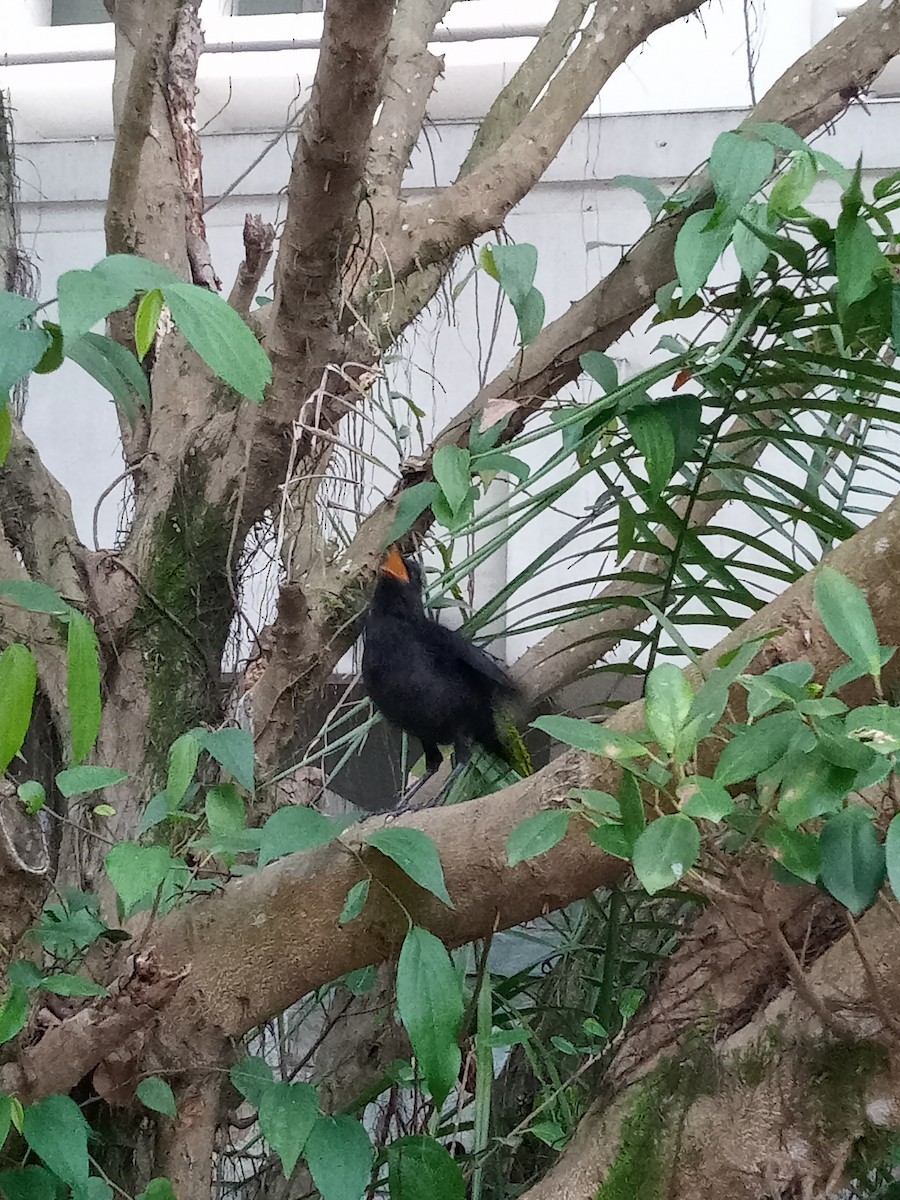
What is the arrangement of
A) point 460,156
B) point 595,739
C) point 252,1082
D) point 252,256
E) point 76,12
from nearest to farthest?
point 595,739
point 252,1082
point 252,256
point 460,156
point 76,12

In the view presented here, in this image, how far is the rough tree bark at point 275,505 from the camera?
63cm

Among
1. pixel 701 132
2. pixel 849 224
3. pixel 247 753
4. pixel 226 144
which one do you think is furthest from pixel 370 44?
pixel 226 144

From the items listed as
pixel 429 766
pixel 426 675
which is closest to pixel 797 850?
pixel 426 675

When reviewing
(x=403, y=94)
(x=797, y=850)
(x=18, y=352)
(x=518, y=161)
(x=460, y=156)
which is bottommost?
(x=797, y=850)

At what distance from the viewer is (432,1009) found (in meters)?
0.53

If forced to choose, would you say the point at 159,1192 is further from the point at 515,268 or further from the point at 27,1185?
the point at 515,268

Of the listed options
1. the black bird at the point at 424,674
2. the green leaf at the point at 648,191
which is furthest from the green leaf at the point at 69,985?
the green leaf at the point at 648,191

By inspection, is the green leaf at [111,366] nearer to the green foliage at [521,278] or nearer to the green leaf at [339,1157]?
the green foliage at [521,278]

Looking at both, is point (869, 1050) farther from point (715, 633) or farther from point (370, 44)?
point (715, 633)

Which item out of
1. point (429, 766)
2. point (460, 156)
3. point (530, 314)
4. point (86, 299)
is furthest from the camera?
point (460, 156)

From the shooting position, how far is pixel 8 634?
777 mm

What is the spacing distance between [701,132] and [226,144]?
2.85ft

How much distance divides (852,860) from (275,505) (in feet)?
1.99

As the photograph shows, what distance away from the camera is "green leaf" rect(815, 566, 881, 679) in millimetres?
413
